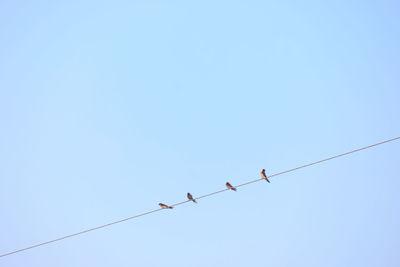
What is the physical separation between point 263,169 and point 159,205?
18.5 feet

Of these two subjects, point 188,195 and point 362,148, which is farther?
point 188,195

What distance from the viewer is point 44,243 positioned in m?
12.4

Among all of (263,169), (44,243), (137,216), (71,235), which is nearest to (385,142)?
(263,169)

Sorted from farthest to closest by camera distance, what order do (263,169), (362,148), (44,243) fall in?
(263,169) < (44,243) < (362,148)

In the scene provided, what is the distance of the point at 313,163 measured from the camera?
11.2 meters

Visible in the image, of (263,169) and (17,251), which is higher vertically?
(263,169)

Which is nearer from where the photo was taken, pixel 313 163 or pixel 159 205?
pixel 313 163

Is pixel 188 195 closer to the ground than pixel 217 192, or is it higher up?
higher up

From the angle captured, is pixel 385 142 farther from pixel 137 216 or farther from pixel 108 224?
pixel 108 224

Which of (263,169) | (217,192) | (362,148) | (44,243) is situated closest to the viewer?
(362,148)

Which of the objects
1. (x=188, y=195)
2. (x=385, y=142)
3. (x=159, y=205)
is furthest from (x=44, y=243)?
(x=385, y=142)

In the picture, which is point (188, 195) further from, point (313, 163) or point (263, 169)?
point (313, 163)

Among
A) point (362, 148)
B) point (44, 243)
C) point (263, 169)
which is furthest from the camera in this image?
point (263, 169)

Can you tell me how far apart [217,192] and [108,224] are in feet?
13.8
